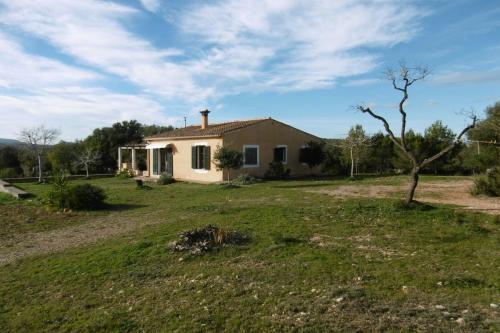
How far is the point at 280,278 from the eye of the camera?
5.88 metres

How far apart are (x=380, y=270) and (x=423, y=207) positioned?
5.16 metres

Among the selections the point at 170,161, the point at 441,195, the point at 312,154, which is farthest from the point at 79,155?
the point at 441,195

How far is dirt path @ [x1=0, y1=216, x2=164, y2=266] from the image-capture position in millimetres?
8695

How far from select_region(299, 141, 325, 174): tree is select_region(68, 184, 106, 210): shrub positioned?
46.4 ft

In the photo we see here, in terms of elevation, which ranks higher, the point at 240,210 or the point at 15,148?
the point at 15,148

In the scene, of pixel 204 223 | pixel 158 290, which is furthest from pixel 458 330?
pixel 204 223

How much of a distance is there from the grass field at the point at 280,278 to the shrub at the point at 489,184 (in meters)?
3.67

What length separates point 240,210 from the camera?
11859 millimetres

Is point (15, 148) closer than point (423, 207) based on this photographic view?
No

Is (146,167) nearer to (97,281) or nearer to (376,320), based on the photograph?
(97,281)

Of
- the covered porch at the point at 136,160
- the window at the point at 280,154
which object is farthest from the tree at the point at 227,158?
the covered porch at the point at 136,160

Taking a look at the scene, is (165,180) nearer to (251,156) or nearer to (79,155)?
(251,156)

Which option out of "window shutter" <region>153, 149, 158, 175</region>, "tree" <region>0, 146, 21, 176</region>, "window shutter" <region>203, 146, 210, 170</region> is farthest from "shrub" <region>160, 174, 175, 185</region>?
"tree" <region>0, 146, 21, 176</region>

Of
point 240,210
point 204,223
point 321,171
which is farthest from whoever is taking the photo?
point 321,171
